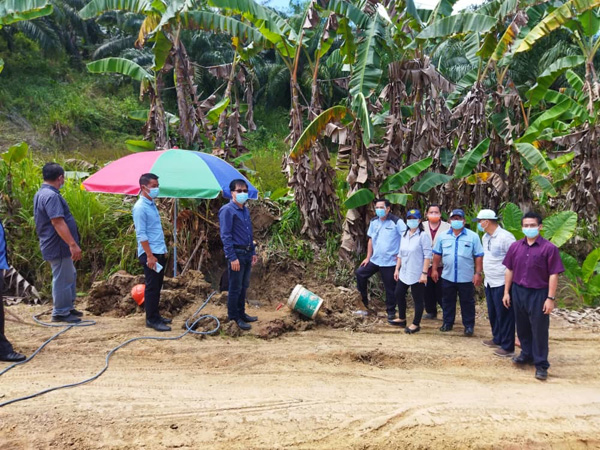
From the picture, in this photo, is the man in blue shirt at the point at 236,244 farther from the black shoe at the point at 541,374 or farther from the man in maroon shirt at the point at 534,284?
the black shoe at the point at 541,374

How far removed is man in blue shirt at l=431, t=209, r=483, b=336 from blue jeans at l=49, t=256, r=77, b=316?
4.76 meters

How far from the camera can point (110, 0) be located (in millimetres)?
8570

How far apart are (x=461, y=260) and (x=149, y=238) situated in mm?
3964

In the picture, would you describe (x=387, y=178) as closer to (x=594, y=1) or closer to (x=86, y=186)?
(x=594, y=1)

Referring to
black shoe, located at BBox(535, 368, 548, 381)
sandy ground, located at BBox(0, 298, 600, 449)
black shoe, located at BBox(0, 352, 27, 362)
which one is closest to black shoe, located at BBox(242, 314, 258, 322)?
sandy ground, located at BBox(0, 298, 600, 449)

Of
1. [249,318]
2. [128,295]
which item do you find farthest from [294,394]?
[128,295]

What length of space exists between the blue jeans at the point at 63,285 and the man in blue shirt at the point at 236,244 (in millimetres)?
2003

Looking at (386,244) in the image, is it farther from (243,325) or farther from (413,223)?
(243,325)

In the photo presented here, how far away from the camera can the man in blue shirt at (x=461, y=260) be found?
613 cm

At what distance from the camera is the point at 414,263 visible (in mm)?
6367

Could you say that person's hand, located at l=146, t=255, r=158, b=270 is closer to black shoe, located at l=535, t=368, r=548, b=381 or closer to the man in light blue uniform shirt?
the man in light blue uniform shirt

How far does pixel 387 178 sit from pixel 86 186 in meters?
4.64

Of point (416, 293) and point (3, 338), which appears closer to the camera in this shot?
point (3, 338)

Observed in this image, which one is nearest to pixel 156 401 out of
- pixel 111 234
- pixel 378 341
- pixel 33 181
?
pixel 378 341
